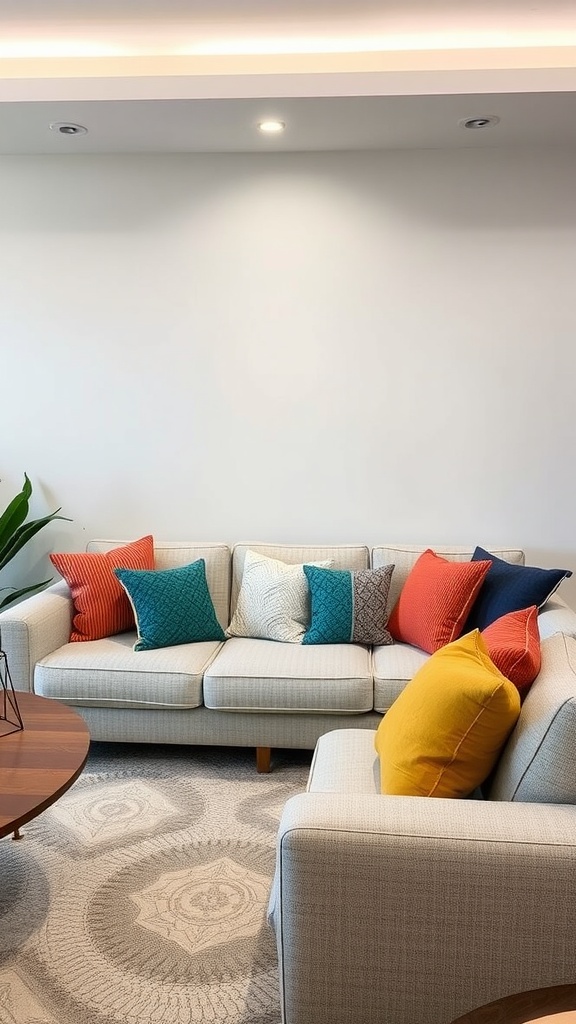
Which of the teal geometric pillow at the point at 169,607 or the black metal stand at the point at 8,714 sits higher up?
the teal geometric pillow at the point at 169,607

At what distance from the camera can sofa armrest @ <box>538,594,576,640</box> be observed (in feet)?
9.62

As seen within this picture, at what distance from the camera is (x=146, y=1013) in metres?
1.92

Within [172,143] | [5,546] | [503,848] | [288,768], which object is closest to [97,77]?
[172,143]

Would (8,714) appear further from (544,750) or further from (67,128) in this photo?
(67,128)

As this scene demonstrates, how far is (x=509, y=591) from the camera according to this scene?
317cm

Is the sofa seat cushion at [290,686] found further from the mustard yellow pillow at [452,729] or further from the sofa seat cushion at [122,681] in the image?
the mustard yellow pillow at [452,729]

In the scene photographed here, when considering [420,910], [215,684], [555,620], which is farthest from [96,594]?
[420,910]

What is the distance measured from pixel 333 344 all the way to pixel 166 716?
5.86ft

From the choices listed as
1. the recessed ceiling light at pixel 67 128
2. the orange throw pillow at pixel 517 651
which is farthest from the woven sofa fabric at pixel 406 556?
the recessed ceiling light at pixel 67 128

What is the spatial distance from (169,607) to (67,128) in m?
2.00

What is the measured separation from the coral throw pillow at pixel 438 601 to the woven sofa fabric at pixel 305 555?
343mm

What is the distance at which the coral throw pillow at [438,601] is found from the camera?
10.6ft

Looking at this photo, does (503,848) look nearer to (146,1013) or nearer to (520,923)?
(520,923)

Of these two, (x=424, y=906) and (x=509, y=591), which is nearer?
(x=424, y=906)
